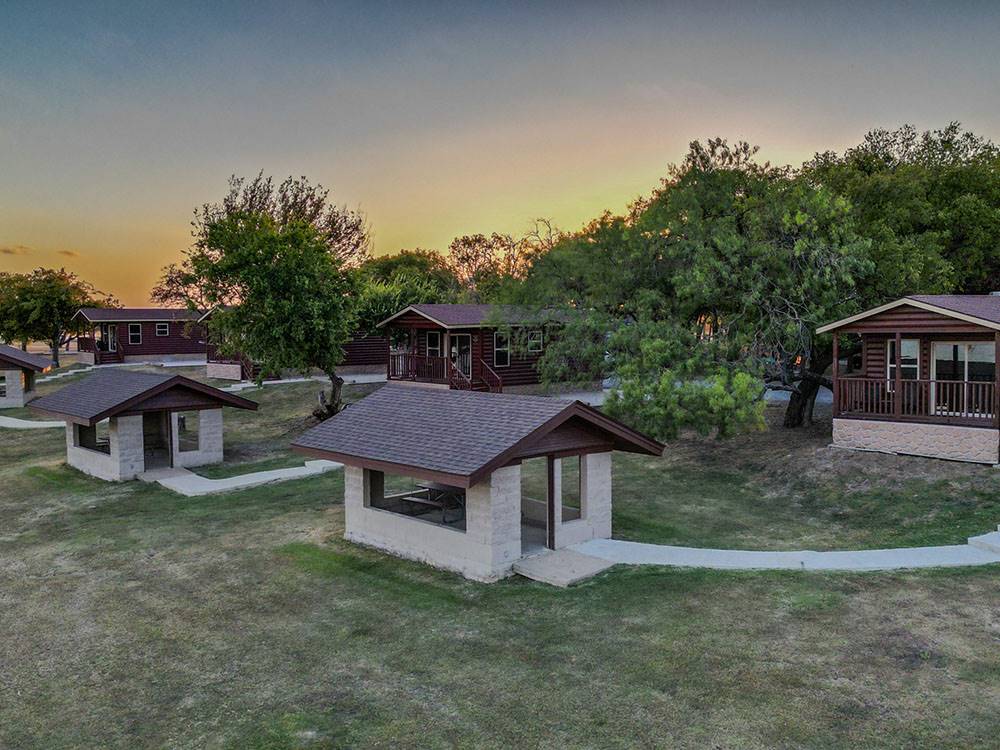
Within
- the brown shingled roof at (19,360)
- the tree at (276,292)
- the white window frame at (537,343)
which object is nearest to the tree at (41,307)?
the brown shingled roof at (19,360)

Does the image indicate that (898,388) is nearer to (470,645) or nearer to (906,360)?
(906,360)

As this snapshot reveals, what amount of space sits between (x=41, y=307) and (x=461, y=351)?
34855 mm

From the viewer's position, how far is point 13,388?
119 ft

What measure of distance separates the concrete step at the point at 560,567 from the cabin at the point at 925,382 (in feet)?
35.5

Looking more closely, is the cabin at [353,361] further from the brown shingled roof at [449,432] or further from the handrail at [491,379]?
the brown shingled roof at [449,432]

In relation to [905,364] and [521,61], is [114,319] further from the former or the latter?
[905,364]

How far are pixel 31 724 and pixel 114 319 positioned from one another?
4757cm

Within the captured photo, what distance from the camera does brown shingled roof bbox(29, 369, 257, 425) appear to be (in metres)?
19.3

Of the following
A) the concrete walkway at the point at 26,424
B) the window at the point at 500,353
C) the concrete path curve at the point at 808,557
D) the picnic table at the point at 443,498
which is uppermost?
the window at the point at 500,353

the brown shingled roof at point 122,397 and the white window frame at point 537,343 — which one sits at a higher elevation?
the white window frame at point 537,343

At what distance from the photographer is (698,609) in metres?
9.45

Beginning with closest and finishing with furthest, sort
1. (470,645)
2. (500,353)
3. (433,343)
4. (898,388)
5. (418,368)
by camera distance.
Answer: (470,645) → (898,388) → (500,353) → (418,368) → (433,343)

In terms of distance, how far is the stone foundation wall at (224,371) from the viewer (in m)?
40.4

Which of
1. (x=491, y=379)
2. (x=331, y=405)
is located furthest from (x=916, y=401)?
(x=331, y=405)
